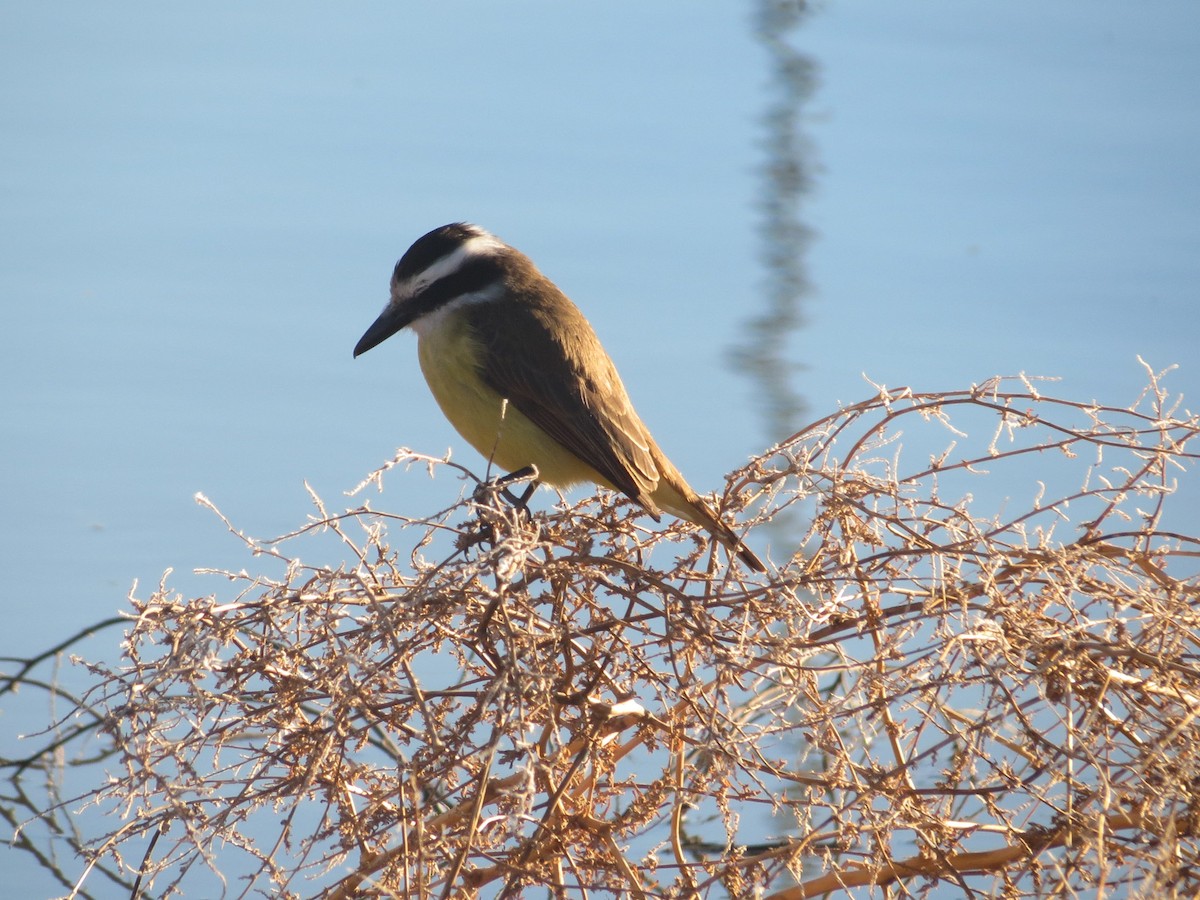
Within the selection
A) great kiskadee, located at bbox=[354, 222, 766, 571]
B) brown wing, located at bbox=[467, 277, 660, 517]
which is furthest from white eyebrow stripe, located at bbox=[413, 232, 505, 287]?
brown wing, located at bbox=[467, 277, 660, 517]

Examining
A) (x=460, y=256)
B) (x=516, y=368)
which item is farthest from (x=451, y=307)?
(x=516, y=368)

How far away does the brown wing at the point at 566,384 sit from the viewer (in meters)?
3.07

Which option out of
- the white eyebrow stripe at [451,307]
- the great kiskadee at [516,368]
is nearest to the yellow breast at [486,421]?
the great kiskadee at [516,368]

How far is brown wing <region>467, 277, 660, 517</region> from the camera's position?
3066 millimetres

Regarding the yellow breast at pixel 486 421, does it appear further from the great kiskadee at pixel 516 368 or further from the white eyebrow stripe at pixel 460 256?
the white eyebrow stripe at pixel 460 256

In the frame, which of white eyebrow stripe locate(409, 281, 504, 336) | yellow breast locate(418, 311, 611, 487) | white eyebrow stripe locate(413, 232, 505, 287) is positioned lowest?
yellow breast locate(418, 311, 611, 487)

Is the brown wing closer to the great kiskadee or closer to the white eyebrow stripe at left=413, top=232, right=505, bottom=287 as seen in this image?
the great kiskadee

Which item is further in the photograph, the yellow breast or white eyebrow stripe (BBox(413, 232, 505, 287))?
white eyebrow stripe (BBox(413, 232, 505, 287))

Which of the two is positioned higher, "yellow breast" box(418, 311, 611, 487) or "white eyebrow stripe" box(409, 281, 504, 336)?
"white eyebrow stripe" box(409, 281, 504, 336)

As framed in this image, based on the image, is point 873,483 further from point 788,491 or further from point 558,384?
point 558,384

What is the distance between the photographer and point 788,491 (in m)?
2.17

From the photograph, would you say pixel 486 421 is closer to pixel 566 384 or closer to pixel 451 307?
pixel 566 384

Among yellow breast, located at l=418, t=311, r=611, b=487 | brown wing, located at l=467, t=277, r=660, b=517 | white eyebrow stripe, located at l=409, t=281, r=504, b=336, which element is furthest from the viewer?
white eyebrow stripe, located at l=409, t=281, r=504, b=336

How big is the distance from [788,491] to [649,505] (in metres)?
0.55
